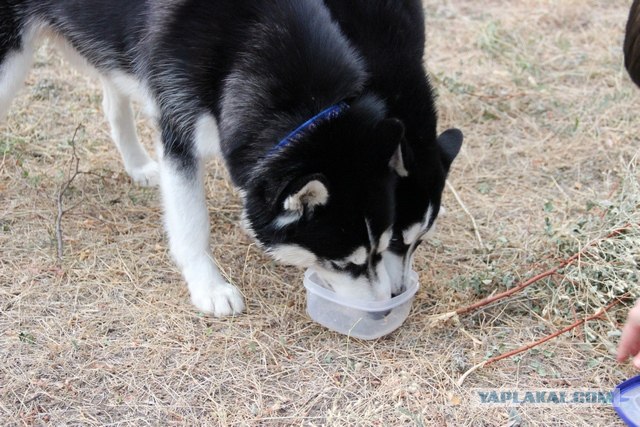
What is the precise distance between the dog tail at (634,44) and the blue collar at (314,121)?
43.6 inches

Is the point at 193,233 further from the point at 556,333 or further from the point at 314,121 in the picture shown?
the point at 556,333

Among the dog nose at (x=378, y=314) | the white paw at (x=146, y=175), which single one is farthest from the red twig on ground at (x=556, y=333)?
the white paw at (x=146, y=175)

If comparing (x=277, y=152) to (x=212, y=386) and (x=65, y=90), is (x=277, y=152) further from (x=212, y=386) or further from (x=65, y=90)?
(x=65, y=90)

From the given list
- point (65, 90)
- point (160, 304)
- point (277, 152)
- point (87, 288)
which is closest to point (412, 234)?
point (277, 152)

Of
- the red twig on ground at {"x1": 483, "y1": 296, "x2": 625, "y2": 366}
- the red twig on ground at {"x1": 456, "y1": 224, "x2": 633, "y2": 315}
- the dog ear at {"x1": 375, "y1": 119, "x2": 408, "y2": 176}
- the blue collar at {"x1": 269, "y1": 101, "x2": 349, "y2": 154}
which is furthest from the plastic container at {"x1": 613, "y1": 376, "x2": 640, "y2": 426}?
the blue collar at {"x1": 269, "y1": 101, "x2": 349, "y2": 154}

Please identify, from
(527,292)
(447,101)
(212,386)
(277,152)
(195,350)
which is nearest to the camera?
(277,152)

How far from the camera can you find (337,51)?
3.09m

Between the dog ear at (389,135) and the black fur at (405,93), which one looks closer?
the dog ear at (389,135)

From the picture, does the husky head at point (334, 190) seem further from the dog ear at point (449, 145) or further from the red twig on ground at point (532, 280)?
the red twig on ground at point (532, 280)

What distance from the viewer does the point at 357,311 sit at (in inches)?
133

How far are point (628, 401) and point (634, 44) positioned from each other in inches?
57.6

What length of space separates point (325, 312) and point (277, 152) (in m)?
0.93

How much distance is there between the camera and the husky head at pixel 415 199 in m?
3.21

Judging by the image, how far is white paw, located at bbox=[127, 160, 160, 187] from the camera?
4.75 m
